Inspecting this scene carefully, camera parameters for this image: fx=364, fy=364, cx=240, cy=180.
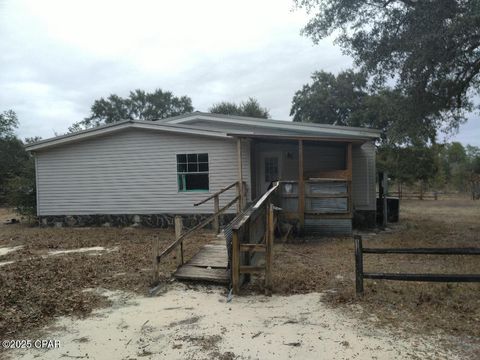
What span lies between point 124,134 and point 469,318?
10828 mm

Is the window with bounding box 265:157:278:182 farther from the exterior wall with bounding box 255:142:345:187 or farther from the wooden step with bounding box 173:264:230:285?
the wooden step with bounding box 173:264:230:285

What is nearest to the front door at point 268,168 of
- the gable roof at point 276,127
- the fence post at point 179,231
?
the gable roof at point 276,127

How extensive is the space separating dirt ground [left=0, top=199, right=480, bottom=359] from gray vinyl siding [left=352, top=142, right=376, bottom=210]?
6.41 ft

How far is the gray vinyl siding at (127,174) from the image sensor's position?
1149 cm

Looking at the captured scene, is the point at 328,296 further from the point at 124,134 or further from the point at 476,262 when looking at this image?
the point at 124,134

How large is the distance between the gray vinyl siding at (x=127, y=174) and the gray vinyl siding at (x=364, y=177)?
13.0 ft

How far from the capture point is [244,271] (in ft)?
17.5

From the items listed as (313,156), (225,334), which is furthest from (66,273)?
(313,156)

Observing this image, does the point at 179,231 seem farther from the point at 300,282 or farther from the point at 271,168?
the point at 271,168


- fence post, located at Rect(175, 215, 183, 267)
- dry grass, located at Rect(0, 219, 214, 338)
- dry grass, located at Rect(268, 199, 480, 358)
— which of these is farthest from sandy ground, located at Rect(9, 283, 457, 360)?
fence post, located at Rect(175, 215, 183, 267)

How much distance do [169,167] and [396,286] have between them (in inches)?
325

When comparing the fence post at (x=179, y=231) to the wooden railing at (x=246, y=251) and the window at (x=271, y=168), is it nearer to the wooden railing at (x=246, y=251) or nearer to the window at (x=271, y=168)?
the wooden railing at (x=246, y=251)

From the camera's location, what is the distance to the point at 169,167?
11.9m

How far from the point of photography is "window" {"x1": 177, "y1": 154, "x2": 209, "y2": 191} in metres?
11.7
